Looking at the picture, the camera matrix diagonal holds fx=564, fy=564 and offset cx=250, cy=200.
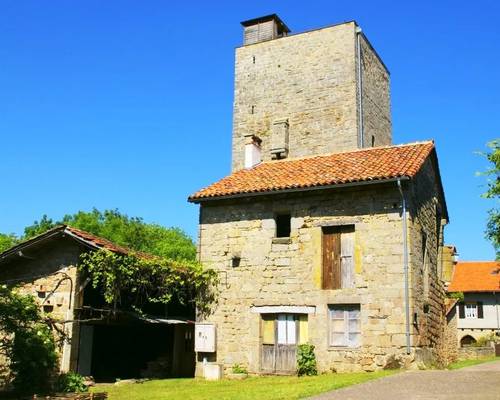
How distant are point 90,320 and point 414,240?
9.05 meters

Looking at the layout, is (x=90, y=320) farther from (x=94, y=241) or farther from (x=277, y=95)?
(x=277, y=95)

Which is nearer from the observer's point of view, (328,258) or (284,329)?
(328,258)

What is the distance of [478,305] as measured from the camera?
130 feet

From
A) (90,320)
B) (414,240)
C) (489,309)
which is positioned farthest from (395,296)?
(489,309)

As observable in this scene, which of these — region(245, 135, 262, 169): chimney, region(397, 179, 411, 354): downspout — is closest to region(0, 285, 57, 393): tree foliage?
region(397, 179, 411, 354): downspout

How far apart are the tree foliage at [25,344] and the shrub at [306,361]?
21.0ft

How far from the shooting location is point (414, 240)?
15719 mm

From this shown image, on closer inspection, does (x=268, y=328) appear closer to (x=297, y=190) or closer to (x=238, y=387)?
(x=238, y=387)

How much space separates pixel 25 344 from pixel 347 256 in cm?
854

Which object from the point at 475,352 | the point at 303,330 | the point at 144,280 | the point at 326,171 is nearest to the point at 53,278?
the point at 144,280

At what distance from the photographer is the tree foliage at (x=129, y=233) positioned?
152 ft

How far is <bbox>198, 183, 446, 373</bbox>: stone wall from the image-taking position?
585 inches

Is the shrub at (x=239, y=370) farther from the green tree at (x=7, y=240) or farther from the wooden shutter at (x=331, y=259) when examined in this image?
the green tree at (x=7, y=240)

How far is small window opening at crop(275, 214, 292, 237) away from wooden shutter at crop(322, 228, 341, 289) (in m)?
1.41
